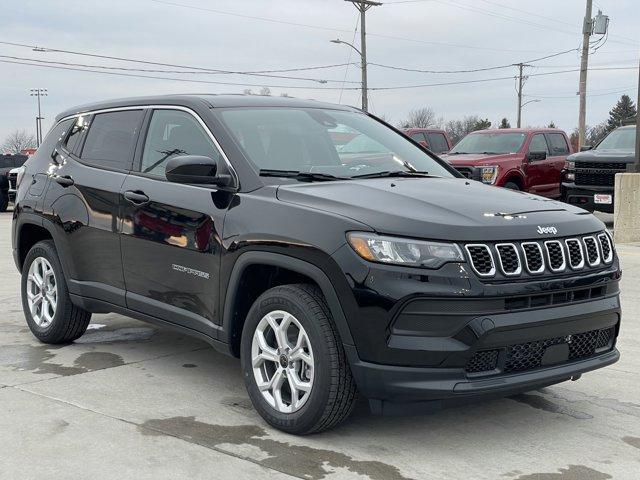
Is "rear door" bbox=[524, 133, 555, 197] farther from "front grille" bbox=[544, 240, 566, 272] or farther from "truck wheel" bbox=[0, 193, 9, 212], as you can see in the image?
"truck wheel" bbox=[0, 193, 9, 212]

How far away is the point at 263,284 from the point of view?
14.9 feet

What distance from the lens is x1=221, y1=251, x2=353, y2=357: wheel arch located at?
12.8ft

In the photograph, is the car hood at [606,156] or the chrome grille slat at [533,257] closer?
the chrome grille slat at [533,257]

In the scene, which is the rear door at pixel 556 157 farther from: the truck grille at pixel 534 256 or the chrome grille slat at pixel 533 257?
the chrome grille slat at pixel 533 257

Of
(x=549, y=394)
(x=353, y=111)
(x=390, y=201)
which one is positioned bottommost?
(x=549, y=394)

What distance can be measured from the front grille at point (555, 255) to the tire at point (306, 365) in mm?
1065

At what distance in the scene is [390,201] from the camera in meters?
4.13

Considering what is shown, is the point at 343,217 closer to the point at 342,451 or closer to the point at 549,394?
the point at 342,451

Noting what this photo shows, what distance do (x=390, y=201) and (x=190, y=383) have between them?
191 centimetres

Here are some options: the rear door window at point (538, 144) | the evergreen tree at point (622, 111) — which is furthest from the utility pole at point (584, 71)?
the evergreen tree at point (622, 111)

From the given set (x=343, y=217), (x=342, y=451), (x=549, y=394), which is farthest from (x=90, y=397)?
(x=549, y=394)

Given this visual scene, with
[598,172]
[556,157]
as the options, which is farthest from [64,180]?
[556,157]

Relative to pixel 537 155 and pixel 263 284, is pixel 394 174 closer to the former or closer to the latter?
pixel 263 284

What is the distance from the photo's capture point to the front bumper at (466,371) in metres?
3.75
